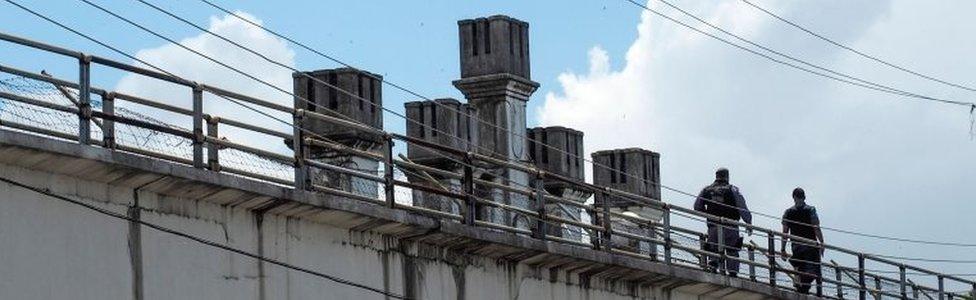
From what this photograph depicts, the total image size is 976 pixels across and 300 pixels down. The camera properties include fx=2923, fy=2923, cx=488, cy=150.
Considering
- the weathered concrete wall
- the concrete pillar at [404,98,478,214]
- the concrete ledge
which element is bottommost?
the weathered concrete wall

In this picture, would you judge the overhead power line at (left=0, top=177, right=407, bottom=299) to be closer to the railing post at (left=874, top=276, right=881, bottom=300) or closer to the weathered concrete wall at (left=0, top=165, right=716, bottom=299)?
the weathered concrete wall at (left=0, top=165, right=716, bottom=299)

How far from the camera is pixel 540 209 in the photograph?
26812mm

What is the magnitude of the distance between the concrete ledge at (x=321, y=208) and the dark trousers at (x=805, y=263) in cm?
168

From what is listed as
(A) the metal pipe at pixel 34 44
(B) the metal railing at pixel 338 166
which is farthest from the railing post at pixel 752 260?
(A) the metal pipe at pixel 34 44

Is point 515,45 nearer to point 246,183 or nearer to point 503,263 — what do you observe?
point 503,263

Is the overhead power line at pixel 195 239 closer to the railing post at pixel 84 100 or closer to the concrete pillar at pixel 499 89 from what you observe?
the railing post at pixel 84 100

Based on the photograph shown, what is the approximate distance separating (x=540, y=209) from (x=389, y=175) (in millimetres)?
2851

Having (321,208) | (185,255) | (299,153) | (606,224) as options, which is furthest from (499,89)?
(185,255)

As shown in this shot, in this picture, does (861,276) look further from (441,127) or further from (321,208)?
(321,208)

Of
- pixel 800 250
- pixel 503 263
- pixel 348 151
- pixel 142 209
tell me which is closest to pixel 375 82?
pixel 800 250

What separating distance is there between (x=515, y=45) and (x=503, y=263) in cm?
1154

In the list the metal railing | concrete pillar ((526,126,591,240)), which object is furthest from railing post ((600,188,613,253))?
concrete pillar ((526,126,591,240))

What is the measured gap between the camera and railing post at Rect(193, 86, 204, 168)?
21797mm

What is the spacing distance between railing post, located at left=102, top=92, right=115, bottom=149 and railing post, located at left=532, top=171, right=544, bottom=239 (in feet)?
21.1
